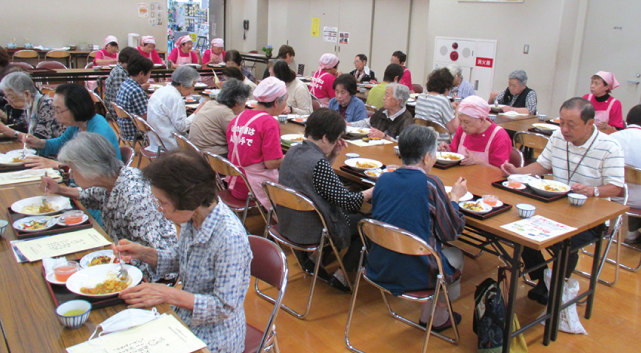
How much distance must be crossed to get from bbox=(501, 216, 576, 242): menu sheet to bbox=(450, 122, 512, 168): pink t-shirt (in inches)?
44.4

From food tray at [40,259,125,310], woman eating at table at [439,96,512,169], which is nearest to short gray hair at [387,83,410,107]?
woman eating at table at [439,96,512,169]

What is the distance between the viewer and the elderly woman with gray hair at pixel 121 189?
7.39 feet

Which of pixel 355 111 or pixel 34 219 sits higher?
pixel 355 111

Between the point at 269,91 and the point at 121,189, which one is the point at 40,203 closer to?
the point at 121,189

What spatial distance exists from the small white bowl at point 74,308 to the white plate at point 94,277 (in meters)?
0.08

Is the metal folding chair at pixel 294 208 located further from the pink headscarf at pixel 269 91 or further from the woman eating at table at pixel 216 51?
the woman eating at table at pixel 216 51

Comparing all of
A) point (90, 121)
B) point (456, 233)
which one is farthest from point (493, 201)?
point (90, 121)

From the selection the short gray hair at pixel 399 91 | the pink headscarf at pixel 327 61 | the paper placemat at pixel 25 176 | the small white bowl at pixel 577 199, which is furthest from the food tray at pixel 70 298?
the pink headscarf at pixel 327 61

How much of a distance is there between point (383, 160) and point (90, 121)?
6.73ft

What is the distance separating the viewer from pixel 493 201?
2766mm

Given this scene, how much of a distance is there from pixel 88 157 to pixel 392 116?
115 inches

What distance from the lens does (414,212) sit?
8.36 feet

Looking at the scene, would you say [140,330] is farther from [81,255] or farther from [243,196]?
[243,196]

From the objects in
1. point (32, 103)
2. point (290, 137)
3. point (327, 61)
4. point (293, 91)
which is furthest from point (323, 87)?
point (32, 103)
